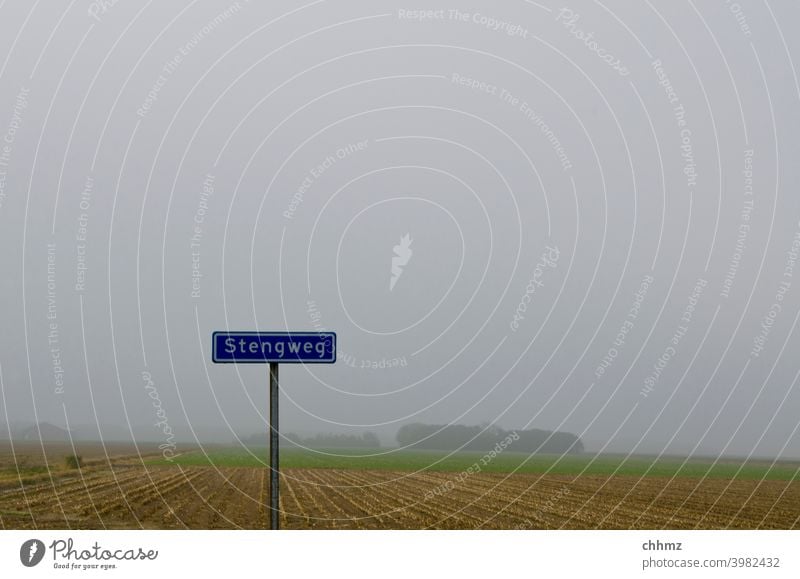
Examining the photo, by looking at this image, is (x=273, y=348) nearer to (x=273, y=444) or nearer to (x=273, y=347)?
(x=273, y=347)

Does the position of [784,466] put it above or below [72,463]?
below

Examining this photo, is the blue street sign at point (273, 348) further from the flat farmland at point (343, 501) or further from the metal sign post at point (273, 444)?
the flat farmland at point (343, 501)

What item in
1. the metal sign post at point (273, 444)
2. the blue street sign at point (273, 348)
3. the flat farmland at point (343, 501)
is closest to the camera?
the blue street sign at point (273, 348)

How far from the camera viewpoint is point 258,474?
4262 cm

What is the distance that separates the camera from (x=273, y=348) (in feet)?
38.2

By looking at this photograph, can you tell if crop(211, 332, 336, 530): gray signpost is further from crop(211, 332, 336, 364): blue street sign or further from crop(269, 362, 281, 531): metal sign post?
crop(269, 362, 281, 531): metal sign post

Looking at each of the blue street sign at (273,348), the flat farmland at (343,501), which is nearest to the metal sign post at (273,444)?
the blue street sign at (273,348)

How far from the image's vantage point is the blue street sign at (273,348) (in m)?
11.6

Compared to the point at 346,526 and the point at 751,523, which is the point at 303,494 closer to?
the point at 346,526

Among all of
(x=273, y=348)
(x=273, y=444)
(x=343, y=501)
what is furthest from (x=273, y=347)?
(x=343, y=501)
